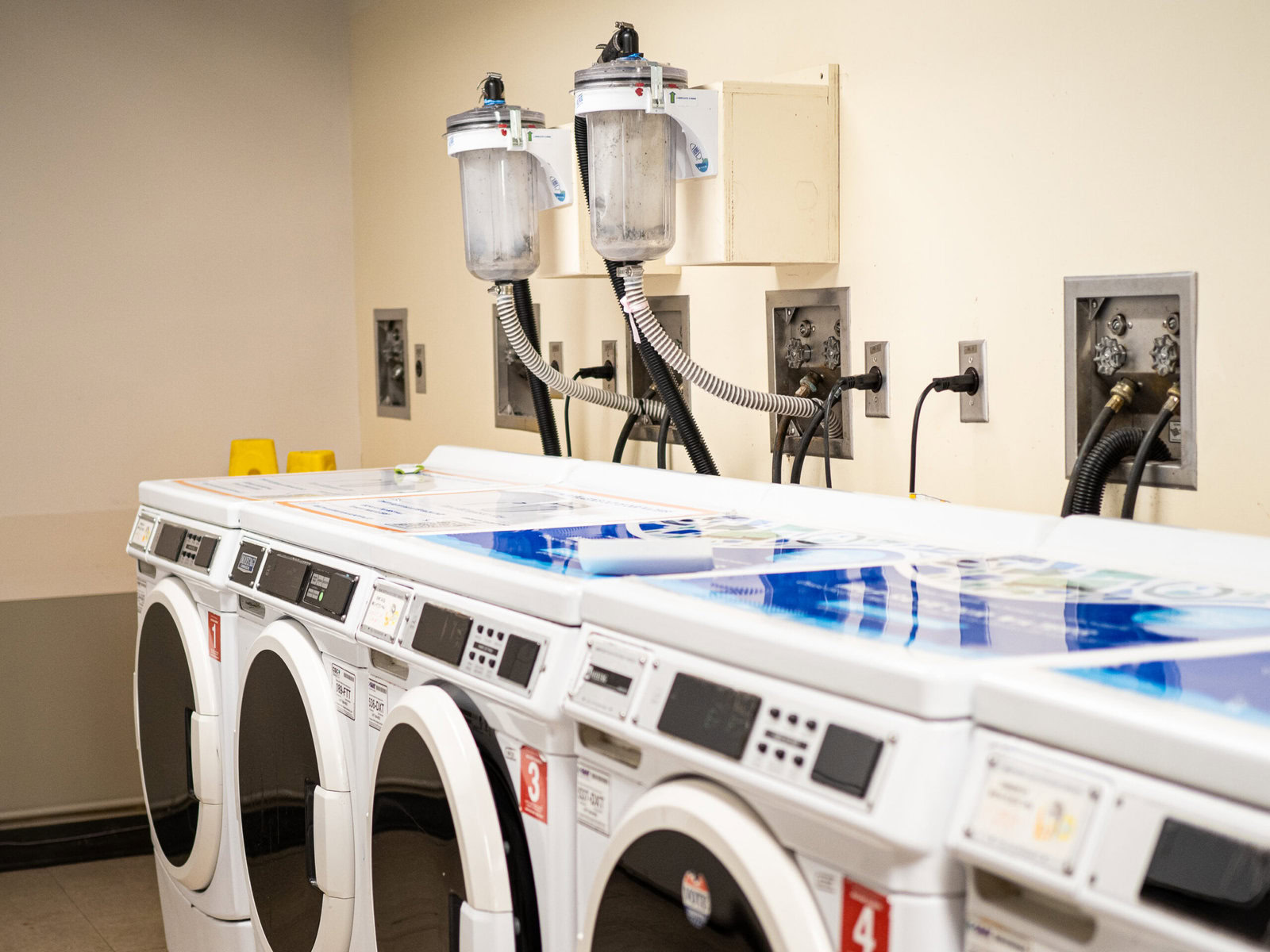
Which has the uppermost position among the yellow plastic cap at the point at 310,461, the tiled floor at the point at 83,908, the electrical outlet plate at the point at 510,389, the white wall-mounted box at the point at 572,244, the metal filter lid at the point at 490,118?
the metal filter lid at the point at 490,118

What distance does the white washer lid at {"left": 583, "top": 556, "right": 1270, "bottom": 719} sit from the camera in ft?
3.81

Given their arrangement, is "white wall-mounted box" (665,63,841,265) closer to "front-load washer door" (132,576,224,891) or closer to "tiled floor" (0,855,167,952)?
"front-load washer door" (132,576,224,891)

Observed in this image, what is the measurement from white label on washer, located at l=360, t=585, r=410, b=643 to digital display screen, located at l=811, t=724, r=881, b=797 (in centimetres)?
91

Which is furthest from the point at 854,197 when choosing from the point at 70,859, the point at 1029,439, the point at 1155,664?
the point at 70,859

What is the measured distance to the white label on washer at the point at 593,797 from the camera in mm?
1558

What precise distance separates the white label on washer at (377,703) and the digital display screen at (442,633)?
0.71 feet

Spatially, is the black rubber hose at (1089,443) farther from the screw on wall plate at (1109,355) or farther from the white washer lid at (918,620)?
the white washer lid at (918,620)

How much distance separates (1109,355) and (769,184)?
0.72 meters

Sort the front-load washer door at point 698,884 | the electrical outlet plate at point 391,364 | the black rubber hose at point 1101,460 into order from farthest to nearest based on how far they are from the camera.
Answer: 1. the electrical outlet plate at point 391,364
2. the black rubber hose at point 1101,460
3. the front-load washer door at point 698,884

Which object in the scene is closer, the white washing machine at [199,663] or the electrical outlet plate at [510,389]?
the white washing machine at [199,663]

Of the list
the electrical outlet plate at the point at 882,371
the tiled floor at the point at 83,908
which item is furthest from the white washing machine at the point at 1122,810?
the tiled floor at the point at 83,908

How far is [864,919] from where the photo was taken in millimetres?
1173

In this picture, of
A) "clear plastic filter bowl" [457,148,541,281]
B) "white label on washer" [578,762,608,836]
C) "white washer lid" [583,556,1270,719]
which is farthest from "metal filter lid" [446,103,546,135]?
"white label on washer" [578,762,608,836]

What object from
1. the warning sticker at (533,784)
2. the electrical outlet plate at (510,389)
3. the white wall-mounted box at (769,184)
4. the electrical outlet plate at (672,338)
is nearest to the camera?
the warning sticker at (533,784)
